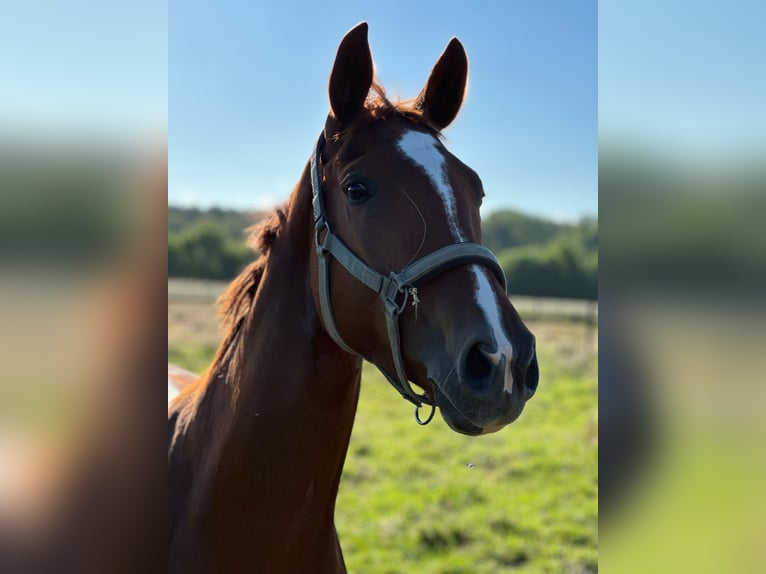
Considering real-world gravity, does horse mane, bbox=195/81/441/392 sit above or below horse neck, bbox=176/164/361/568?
above

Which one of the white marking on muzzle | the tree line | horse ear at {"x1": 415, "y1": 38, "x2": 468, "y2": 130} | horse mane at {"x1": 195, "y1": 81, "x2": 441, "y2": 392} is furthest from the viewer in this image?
the tree line

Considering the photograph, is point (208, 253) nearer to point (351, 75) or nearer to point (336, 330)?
point (351, 75)

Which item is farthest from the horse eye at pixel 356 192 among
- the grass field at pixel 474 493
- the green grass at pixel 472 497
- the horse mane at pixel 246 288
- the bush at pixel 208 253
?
the bush at pixel 208 253

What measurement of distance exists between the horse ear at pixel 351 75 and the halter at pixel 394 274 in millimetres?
250

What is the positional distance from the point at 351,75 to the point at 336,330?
0.84 meters

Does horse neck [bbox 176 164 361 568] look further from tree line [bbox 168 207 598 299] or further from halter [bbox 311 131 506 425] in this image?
tree line [bbox 168 207 598 299]

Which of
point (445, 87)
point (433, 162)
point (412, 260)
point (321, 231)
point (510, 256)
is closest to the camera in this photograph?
point (412, 260)

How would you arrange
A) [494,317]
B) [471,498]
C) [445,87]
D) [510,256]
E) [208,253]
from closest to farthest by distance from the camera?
[494,317], [445,87], [471,498], [208,253], [510,256]

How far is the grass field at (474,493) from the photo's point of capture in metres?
4.78

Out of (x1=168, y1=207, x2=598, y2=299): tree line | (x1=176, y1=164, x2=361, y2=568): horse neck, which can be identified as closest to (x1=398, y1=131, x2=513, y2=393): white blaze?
(x1=176, y1=164, x2=361, y2=568): horse neck

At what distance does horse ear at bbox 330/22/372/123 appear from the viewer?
195 centimetres

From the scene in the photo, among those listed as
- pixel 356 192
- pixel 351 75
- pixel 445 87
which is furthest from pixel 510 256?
pixel 356 192

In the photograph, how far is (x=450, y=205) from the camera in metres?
1.75

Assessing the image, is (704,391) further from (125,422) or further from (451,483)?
(451,483)
